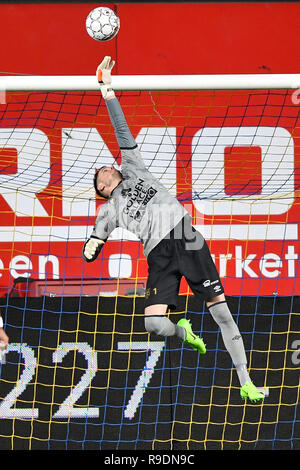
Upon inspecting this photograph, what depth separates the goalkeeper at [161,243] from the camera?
17.1 ft

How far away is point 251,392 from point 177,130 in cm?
316

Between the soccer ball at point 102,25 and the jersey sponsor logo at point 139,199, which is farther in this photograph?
the soccer ball at point 102,25

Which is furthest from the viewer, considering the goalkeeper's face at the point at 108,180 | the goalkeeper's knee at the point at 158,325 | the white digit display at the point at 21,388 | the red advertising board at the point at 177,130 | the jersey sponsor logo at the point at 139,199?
the red advertising board at the point at 177,130

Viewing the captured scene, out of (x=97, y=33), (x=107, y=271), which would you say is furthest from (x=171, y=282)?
(x=107, y=271)

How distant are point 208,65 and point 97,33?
248 cm

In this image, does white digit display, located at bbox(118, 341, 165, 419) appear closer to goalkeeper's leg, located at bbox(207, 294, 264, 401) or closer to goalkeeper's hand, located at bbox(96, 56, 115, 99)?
goalkeeper's leg, located at bbox(207, 294, 264, 401)

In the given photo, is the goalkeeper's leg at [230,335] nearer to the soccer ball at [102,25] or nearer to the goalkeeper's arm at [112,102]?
the goalkeeper's arm at [112,102]

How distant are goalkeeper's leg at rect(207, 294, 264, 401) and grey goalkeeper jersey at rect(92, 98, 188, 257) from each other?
0.49 m

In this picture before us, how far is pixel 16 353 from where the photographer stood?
18.7 feet

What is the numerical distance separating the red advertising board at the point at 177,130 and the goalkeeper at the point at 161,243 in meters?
2.40

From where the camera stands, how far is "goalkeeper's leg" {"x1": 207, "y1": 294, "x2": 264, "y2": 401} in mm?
5305

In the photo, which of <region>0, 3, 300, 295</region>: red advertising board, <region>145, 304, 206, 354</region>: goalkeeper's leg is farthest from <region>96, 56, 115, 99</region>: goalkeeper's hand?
<region>0, 3, 300, 295</region>: red advertising board

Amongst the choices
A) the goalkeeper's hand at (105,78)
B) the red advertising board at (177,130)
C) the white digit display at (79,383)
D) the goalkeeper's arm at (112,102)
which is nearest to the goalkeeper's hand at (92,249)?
the goalkeeper's arm at (112,102)

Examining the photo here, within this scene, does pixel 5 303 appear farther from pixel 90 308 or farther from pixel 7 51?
pixel 7 51
